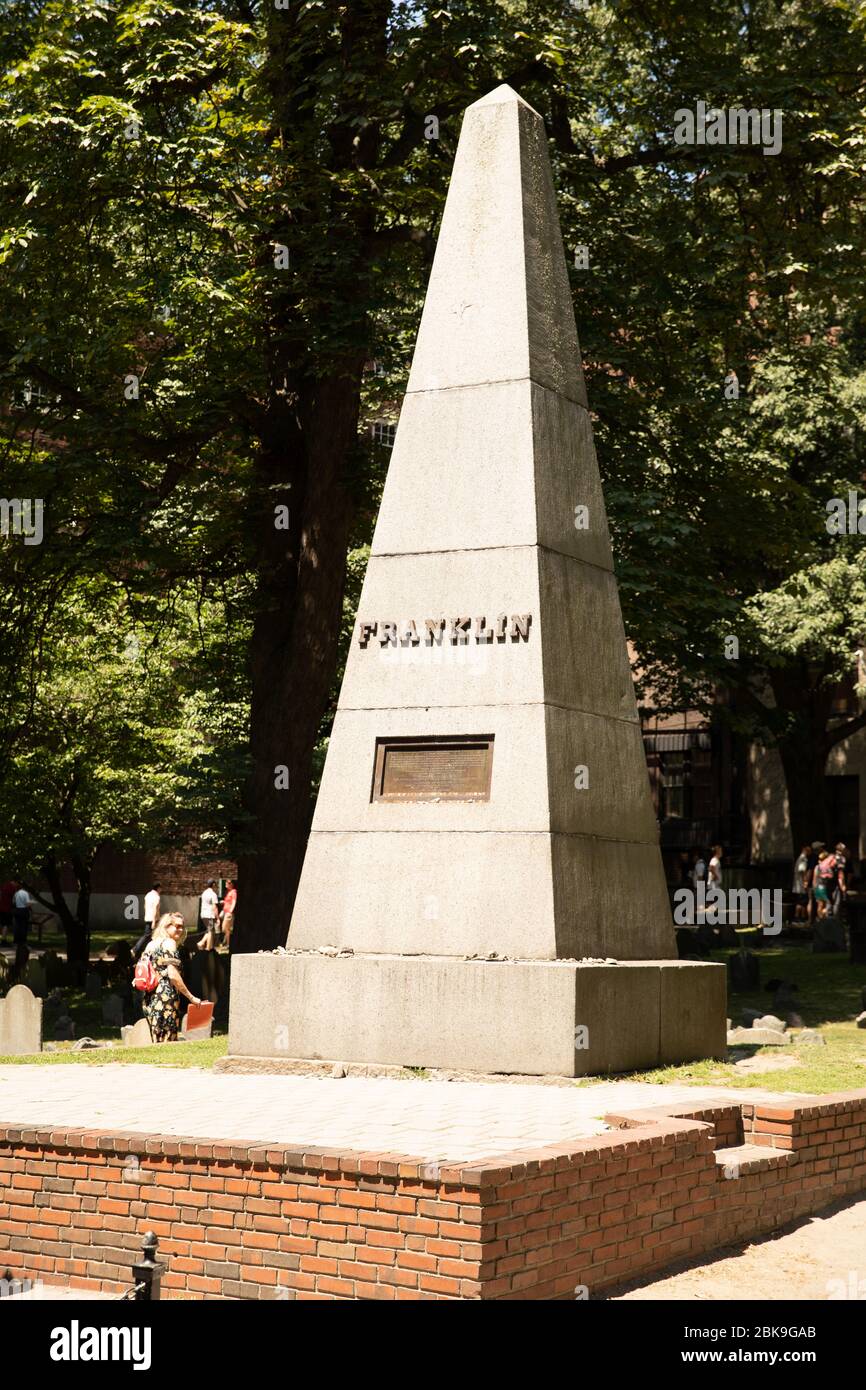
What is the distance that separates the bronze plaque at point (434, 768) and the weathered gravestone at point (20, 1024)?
251 inches

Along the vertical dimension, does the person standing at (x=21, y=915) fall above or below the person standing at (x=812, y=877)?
below

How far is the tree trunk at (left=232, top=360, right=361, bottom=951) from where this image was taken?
19125 mm

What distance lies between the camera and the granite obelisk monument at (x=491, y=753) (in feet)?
33.1

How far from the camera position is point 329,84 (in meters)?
17.5

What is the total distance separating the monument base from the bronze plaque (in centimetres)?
116

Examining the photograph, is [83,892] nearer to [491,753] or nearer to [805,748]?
[805,748]

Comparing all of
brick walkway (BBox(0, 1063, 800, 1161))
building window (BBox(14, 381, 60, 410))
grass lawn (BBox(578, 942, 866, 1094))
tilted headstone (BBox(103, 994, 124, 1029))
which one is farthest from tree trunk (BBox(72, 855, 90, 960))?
brick walkway (BBox(0, 1063, 800, 1161))

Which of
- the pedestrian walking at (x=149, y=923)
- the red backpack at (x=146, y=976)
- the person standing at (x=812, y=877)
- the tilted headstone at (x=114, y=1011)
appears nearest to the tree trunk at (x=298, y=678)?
the tilted headstone at (x=114, y=1011)

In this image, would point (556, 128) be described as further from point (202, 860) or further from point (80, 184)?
point (202, 860)

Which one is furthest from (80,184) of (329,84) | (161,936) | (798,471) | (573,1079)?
(798,471)

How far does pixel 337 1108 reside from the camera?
8383 mm

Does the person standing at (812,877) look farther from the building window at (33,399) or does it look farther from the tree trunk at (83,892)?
the building window at (33,399)

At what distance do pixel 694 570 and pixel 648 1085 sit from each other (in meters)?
10.2

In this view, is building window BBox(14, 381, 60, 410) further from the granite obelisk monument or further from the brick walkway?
the brick walkway
